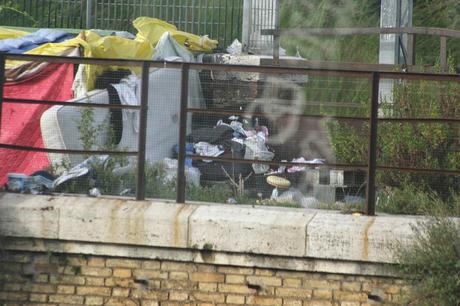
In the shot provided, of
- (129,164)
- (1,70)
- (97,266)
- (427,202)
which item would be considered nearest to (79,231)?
(97,266)

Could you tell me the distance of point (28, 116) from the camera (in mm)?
9203

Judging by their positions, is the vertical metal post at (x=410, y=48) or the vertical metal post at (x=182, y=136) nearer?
the vertical metal post at (x=182, y=136)

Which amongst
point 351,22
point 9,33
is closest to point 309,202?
point 9,33

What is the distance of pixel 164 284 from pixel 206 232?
0.59 metres

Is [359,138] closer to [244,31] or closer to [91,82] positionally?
[91,82]

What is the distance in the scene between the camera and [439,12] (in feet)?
51.3

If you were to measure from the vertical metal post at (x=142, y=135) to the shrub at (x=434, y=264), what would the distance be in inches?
88.2

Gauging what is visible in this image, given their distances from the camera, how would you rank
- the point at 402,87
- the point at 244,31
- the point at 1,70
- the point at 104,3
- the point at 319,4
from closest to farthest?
1. the point at 1,70
2. the point at 402,87
3. the point at 244,31
4. the point at 104,3
5. the point at 319,4

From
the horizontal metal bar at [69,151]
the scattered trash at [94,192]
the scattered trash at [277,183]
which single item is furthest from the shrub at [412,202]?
the scattered trash at [94,192]

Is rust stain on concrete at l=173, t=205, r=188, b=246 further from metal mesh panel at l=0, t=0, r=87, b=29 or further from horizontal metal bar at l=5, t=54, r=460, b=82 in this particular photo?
metal mesh panel at l=0, t=0, r=87, b=29

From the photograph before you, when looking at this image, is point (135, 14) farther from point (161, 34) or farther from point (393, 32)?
point (393, 32)

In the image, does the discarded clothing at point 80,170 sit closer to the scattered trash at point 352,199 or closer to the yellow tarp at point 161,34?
the scattered trash at point 352,199

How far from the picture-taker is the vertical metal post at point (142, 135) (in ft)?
26.2

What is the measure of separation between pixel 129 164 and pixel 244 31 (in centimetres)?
499
